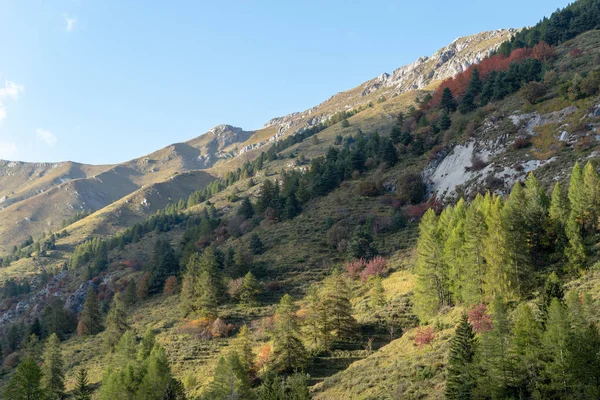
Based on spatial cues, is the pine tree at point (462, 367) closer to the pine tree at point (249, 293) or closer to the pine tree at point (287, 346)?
the pine tree at point (287, 346)

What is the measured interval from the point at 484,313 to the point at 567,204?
51.3 feet

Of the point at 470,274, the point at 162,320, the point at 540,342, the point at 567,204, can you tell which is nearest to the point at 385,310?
the point at 470,274

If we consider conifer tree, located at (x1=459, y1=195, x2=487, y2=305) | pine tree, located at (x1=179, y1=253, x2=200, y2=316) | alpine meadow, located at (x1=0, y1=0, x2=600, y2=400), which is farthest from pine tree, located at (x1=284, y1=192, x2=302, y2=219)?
conifer tree, located at (x1=459, y1=195, x2=487, y2=305)

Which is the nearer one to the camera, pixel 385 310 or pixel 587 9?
pixel 385 310

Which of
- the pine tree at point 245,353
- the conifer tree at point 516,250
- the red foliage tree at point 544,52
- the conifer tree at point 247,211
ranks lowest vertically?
the pine tree at point 245,353

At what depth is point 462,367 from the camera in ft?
90.2

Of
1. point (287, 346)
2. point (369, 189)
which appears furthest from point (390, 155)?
point (287, 346)

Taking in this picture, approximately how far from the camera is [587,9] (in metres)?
129

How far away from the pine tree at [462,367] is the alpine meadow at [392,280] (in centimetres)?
12

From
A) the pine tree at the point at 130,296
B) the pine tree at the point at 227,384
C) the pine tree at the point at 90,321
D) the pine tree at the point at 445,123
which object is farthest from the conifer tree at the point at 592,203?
the pine tree at the point at 90,321

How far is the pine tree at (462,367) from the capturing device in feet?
86.9

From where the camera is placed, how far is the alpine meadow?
3114cm

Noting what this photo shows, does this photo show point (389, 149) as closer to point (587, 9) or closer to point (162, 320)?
point (162, 320)

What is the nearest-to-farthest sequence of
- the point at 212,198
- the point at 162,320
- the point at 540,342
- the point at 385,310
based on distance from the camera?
1. the point at 540,342
2. the point at 385,310
3. the point at 162,320
4. the point at 212,198
